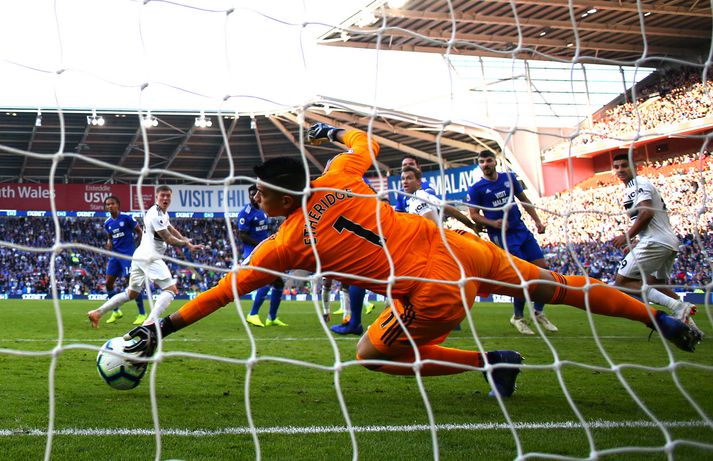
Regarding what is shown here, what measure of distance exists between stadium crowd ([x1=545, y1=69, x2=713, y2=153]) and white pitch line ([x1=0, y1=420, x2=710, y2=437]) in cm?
1846

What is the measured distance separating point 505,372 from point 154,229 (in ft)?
18.2

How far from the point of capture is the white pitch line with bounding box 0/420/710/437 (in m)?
3.39

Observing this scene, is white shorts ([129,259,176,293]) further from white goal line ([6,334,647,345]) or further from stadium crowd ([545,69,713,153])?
stadium crowd ([545,69,713,153])

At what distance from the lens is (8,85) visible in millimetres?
26938

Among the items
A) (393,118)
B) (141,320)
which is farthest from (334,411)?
(393,118)

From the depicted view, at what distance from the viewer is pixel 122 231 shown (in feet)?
36.8

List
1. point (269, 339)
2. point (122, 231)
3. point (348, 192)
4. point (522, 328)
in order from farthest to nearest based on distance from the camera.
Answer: point (122, 231)
point (522, 328)
point (269, 339)
point (348, 192)

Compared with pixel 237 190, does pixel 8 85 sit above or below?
above

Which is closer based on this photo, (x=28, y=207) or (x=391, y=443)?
(x=391, y=443)

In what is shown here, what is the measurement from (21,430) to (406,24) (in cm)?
1928

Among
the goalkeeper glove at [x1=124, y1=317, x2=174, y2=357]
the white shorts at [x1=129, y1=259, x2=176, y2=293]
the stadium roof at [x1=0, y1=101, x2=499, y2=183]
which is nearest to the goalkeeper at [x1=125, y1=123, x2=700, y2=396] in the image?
the goalkeeper glove at [x1=124, y1=317, x2=174, y2=357]

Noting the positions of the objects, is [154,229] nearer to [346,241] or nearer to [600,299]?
[346,241]

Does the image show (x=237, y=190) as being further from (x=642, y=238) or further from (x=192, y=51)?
(x=642, y=238)

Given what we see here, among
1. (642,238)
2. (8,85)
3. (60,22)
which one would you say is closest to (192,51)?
(8,85)
